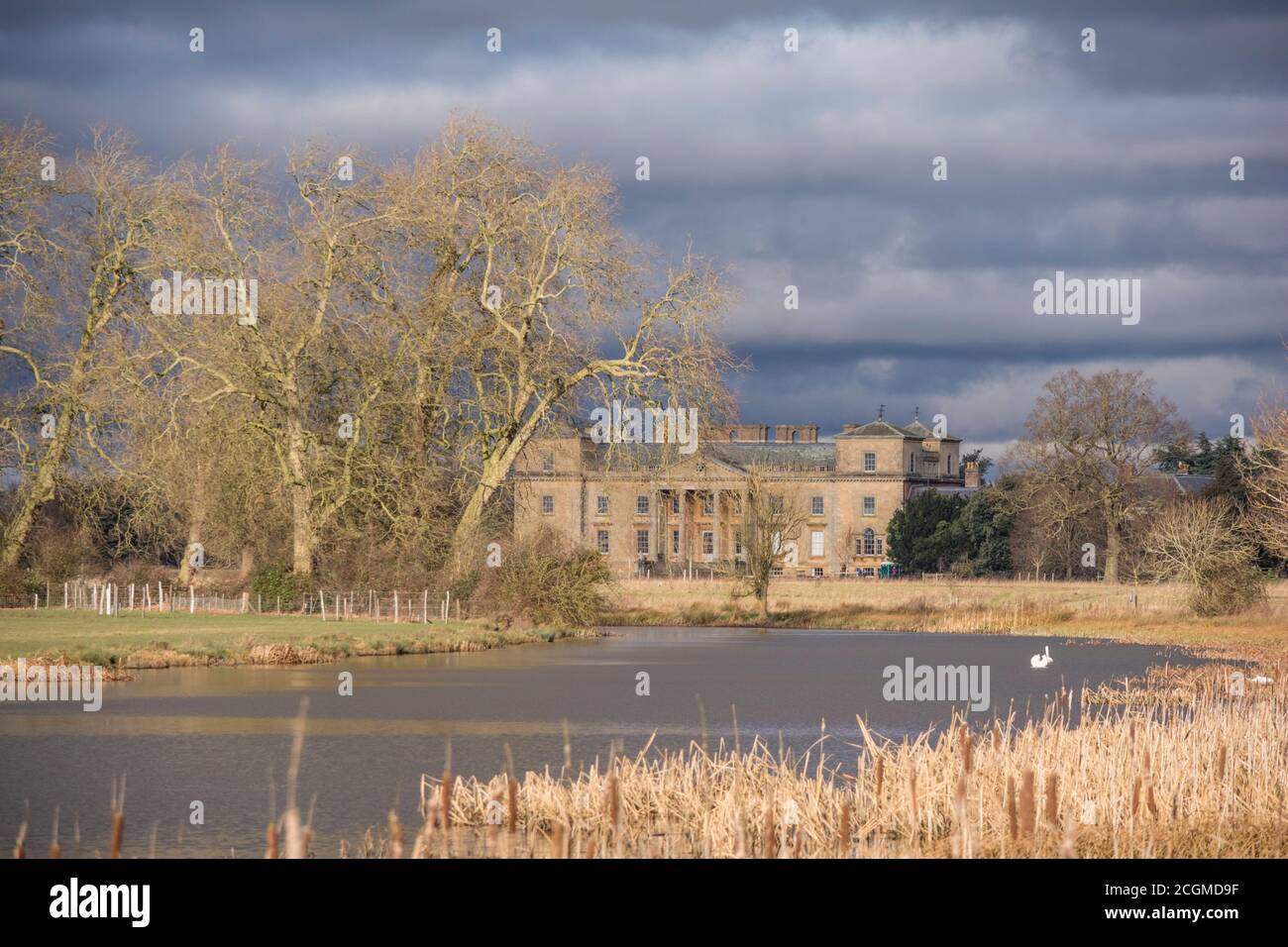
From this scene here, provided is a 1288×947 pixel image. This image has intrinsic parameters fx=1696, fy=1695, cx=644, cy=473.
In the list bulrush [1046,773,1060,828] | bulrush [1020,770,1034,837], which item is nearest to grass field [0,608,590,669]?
bulrush [1046,773,1060,828]

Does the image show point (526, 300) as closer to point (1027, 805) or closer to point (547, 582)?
point (547, 582)

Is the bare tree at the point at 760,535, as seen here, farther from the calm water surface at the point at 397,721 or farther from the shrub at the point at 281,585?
the shrub at the point at 281,585

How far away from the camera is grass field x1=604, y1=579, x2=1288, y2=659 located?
163 feet

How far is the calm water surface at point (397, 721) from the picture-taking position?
18.9m

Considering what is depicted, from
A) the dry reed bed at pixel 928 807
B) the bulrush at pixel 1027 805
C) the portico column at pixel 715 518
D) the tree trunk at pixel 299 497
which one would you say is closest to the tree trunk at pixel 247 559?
the tree trunk at pixel 299 497

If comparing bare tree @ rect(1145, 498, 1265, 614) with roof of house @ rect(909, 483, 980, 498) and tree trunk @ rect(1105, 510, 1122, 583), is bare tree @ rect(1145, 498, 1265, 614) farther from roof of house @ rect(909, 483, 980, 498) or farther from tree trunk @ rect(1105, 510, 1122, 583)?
roof of house @ rect(909, 483, 980, 498)

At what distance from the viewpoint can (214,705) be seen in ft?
97.7

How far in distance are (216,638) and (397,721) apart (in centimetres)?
1313

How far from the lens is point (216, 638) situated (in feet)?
130

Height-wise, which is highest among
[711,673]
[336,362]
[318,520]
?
[336,362]
